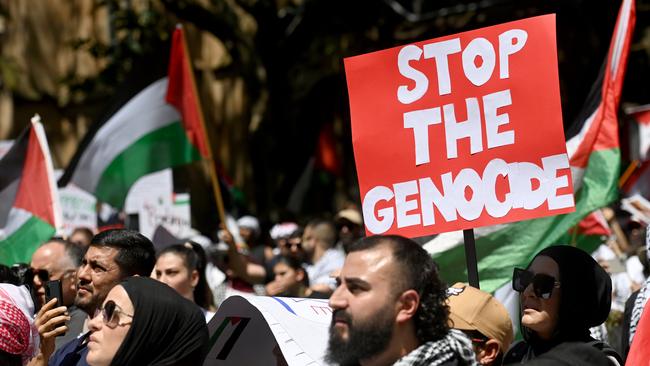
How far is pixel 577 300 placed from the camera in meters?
4.46

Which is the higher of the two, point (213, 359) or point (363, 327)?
point (363, 327)

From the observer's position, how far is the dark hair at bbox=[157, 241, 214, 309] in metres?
7.09

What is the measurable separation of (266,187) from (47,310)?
13144 millimetres

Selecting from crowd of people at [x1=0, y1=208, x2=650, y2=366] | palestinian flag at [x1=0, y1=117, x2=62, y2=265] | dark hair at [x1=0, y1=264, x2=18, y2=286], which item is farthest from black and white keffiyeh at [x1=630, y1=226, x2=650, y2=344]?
palestinian flag at [x1=0, y1=117, x2=62, y2=265]

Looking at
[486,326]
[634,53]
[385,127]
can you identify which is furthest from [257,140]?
[486,326]

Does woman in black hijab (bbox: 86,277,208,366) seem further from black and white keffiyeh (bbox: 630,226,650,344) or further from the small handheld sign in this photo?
black and white keffiyeh (bbox: 630,226,650,344)

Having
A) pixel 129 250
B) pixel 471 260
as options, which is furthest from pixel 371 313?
pixel 129 250

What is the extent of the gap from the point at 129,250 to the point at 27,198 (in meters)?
3.75

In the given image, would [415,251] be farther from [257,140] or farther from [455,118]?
[257,140]

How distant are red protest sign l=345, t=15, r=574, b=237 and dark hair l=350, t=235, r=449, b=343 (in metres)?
1.54

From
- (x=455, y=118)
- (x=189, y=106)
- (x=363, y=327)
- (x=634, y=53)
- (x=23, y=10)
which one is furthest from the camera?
(x=23, y=10)

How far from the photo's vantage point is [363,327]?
3650 mm

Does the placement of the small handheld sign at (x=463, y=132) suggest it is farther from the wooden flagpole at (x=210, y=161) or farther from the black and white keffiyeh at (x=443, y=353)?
the wooden flagpole at (x=210, y=161)

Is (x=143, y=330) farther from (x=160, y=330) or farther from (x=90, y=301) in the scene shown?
(x=90, y=301)
